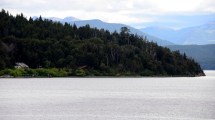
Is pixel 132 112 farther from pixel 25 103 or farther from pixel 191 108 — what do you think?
pixel 25 103

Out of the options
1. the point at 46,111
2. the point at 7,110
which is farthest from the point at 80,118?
the point at 7,110

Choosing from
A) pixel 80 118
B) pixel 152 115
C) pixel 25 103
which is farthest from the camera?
pixel 25 103

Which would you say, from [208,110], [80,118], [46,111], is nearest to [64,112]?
[46,111]

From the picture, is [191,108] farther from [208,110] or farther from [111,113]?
[111,113]

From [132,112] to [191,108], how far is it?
48.3 ft

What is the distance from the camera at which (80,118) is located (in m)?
69.3

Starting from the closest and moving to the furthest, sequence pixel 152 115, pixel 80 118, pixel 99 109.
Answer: pixel 80 118 → pixel 152 115 → pixel 99 109

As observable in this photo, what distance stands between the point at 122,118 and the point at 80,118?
617 cm

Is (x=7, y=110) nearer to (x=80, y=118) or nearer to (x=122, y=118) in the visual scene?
(x=80, y=118)

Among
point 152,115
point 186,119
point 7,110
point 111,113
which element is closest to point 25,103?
point 7,110

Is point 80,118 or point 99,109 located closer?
point 80,118

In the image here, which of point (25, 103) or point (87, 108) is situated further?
point (25, 103)

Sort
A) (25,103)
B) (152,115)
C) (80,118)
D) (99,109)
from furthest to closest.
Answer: (25,103) < (99,109) < (152,115) < (80,118)

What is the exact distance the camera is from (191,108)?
3465 inches
